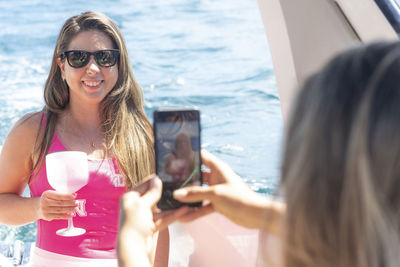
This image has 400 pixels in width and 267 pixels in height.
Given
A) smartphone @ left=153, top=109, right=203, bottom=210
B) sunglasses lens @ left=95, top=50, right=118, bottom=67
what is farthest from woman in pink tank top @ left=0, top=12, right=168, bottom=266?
smartphone @ left=153, top=109, right=203, bottom=210

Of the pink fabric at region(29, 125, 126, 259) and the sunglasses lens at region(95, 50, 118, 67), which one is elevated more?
the sunglasses lens at region(95, 50, 118, 67)

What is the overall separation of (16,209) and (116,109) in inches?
18.2

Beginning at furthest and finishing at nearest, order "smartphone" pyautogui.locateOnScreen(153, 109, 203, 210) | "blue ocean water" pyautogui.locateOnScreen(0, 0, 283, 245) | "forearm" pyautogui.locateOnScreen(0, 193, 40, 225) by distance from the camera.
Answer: "blue ocean water" pyautogui.locateOnScreen(0, 0, 283, 245)
"forearm" pyautogui.locateOnScreen(0, 193, 40, 225)
"smartphone" pyautogui.locateOnScreen(153, 109, 203, 210)

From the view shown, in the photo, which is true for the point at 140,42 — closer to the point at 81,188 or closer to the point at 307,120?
the point at 81,188

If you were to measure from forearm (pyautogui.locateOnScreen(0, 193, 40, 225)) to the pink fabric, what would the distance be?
5 cm

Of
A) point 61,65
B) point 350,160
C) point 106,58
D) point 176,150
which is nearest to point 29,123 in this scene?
point 61,65

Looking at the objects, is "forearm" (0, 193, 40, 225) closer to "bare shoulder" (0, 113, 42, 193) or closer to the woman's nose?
"bare shoulder" (0, 113, 42, 193)

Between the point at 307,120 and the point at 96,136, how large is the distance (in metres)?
1.28

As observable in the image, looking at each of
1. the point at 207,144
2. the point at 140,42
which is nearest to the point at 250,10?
the point at 140,42

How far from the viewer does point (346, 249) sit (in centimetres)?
75

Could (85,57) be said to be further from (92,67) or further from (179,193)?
(179,193)

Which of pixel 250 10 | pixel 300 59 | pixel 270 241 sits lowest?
pixel 270 241

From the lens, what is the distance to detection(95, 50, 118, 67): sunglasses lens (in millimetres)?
1841

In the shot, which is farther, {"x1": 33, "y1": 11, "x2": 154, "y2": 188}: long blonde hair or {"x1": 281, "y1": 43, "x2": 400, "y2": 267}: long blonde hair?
{"x1": 33, "y1": 11, "x2": 154, "y2": 188}: long blonde hair
